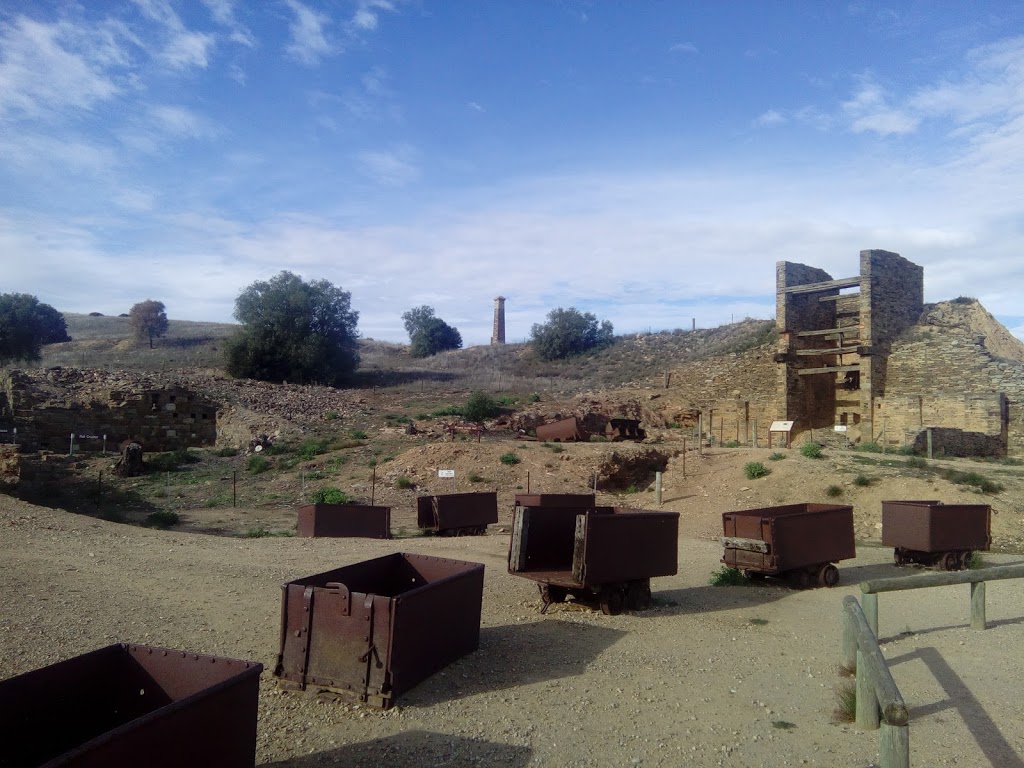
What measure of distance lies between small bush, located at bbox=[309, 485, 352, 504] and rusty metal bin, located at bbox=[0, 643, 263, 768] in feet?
52.3

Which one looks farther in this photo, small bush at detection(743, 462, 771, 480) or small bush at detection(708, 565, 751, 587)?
small bush at detection(743, 462, 771, 480)

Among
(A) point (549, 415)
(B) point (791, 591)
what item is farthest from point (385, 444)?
(B) point (791, 591)

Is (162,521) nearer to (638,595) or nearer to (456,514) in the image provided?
(456,514)

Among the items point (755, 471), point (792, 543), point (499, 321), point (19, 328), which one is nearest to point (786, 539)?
point (792, 543)

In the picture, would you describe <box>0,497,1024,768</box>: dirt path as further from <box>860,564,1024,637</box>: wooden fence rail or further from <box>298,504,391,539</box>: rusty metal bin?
<box>298,504,391,539</box>: rusty metal bin

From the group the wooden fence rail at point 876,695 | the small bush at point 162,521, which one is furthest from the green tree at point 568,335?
the wooden fence rail at point 876,695

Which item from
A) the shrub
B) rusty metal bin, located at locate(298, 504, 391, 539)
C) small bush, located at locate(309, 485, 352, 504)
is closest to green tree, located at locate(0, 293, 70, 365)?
the shrub

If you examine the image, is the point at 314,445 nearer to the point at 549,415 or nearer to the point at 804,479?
the point at 549,415

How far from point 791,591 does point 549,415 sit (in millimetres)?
22977

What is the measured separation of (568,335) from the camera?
174 ft

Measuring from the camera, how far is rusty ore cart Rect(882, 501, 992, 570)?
12164 millimetres

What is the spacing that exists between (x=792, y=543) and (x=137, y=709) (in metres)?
8.61

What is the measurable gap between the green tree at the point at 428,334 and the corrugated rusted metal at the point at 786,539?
5893 cm

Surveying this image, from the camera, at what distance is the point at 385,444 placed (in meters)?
27.9
